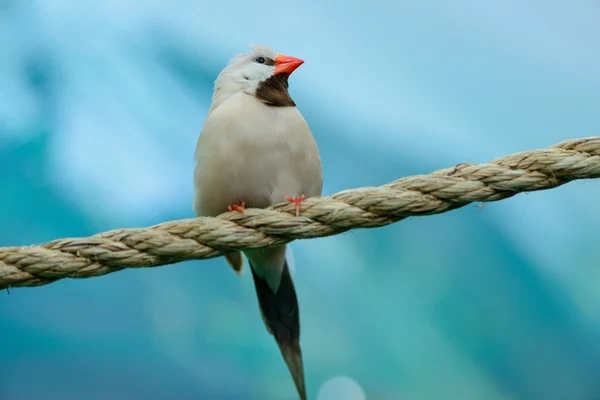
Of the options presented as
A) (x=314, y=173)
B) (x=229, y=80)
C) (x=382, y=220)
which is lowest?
(x=382, y=220)

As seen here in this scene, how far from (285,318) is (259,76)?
2.41 ft

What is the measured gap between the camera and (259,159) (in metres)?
1.79

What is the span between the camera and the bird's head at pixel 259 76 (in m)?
1.97

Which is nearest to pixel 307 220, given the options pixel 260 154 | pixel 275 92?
pixel 260 154

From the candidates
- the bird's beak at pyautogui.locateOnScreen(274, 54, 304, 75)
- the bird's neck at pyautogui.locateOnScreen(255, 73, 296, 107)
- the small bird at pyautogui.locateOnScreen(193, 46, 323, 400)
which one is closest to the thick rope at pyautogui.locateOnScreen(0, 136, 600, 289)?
the small bird at pyautogui.locateOnScreen(193, 46, 323, 400)

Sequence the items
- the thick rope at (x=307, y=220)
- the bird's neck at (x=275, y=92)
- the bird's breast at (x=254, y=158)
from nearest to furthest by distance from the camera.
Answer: the thick rope at (x=307, y=220) → the bird's breast at (x=254, y=158) → the bird's neck at (x=275, y=92)

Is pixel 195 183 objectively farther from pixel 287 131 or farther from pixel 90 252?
pixel 90 252

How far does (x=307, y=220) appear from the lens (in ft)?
4.66

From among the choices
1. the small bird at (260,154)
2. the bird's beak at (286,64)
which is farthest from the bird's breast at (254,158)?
the bird's beak at (286,64)

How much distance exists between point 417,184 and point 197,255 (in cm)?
49

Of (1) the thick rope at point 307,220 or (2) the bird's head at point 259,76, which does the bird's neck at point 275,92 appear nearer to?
(2) the bird's head at point 259,76

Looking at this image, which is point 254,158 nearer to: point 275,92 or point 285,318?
point 275,92

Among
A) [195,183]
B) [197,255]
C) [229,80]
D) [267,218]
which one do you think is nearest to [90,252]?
[197,255]

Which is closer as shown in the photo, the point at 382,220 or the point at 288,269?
the point at 382,220
